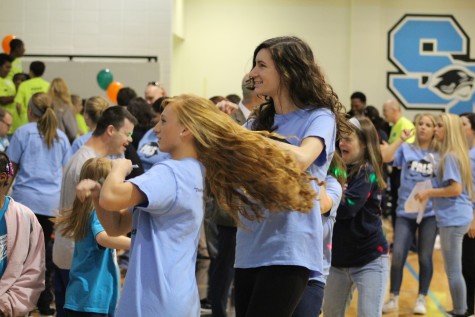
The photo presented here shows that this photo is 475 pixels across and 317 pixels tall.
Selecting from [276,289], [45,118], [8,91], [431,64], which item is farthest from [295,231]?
[431,64]

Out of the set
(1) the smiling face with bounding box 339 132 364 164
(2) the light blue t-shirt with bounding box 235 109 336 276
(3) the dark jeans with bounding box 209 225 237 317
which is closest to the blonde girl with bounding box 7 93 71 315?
(3) the dark jeans with bounding box 209 225 237 317

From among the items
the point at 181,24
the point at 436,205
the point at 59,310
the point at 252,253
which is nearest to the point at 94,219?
the point at 59,310

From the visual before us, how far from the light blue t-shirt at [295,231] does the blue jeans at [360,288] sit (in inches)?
62.5

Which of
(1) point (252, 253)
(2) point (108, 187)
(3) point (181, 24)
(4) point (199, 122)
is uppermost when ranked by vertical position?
(3) point (181, 24)

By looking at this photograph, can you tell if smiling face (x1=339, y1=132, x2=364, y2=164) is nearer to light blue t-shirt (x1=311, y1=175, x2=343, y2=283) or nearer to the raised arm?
light blue t-shirt (x1=311, y1=175, x2=343, y2=283)

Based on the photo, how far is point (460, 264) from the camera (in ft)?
21.1

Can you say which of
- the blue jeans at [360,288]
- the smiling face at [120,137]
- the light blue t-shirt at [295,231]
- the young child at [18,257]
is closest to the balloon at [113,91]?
the smiling face at [120,137]

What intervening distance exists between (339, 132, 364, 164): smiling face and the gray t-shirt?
1.39 m

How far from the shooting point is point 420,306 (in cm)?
681

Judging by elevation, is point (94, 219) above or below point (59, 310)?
above

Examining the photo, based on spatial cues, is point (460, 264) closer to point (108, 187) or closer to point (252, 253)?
point (252, 253)

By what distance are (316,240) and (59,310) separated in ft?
7.02

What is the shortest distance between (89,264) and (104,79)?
744 cm

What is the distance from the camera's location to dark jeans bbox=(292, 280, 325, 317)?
3.03 metres
